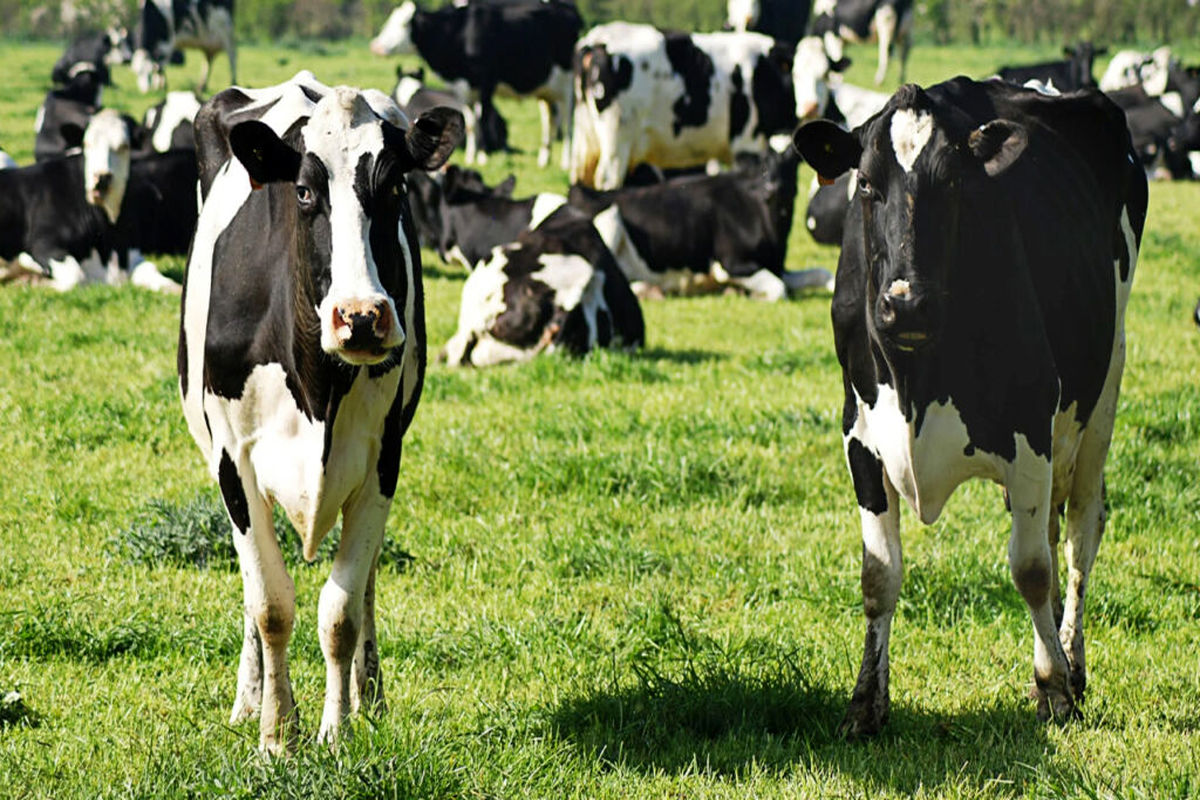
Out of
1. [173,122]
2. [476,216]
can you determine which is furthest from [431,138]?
[173,122]

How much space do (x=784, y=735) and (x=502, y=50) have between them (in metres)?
19.0

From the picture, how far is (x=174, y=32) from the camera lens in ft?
100

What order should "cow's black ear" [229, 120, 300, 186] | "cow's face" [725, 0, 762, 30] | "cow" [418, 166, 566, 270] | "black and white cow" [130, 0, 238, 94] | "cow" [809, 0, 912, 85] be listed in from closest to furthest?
"cow's black ear" [229, 120, 300, 186], "cow" [418, 166, 566, 270], "cow's face" [725, 0, 762, 30], "black and white cow" [130, 0, 238, 94], "cow" [809, 0, 912, 85]

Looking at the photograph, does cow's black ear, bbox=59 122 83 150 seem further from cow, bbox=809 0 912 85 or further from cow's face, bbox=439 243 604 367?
cow, bbox=809 0 912 85

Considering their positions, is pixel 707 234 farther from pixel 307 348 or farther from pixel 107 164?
pixel 307 348

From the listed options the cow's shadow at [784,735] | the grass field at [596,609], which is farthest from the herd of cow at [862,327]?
the grass field at [596,609]

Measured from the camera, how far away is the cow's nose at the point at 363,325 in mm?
3979

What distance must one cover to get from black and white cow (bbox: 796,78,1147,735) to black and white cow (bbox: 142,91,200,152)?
46.4ft

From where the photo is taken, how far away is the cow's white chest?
4.59 m

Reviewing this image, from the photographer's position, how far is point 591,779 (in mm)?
4367

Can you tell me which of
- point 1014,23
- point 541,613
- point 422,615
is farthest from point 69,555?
point 1014,23

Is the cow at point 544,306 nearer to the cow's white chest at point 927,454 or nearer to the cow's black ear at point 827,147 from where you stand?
the cow's black ear at point 827,147

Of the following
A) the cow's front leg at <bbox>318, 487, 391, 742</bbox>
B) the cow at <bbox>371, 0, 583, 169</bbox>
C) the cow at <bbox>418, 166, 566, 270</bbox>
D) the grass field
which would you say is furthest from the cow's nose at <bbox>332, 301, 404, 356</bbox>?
the cow at <bbox>371, 0, 583, 169</bbox>

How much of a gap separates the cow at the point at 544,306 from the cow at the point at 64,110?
294 inches
